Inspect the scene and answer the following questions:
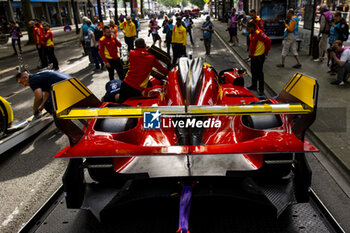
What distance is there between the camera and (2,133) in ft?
18.3

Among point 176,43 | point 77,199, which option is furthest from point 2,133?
point 176,43

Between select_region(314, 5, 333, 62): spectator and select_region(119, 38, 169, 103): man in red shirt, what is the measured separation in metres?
7.73

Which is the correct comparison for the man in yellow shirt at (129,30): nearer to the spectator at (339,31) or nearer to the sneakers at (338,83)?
the spectator at (339,31)

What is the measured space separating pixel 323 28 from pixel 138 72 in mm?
8062

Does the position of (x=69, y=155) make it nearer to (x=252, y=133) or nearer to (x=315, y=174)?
(x=252, y=133)

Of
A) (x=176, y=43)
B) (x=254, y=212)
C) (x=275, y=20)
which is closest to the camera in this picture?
(x=254, y=212)

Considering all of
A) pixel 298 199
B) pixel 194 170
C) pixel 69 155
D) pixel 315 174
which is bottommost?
pixel 315 174

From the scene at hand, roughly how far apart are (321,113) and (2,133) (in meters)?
6.27

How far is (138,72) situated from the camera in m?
5.36

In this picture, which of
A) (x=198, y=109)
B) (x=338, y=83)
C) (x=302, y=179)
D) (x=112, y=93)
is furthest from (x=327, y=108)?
(x=198, y=109)

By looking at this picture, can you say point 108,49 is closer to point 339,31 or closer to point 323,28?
point 339,31

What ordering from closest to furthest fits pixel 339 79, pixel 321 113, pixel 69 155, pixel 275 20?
pixel 69 155, pixel 321 113, pixel 339 79, pixel 275 20

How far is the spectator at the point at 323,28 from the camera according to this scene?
402 inches

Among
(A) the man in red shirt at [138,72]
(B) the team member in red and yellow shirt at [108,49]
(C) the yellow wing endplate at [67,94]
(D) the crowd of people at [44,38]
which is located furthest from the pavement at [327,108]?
(D) the crowd of people at [44,38]
